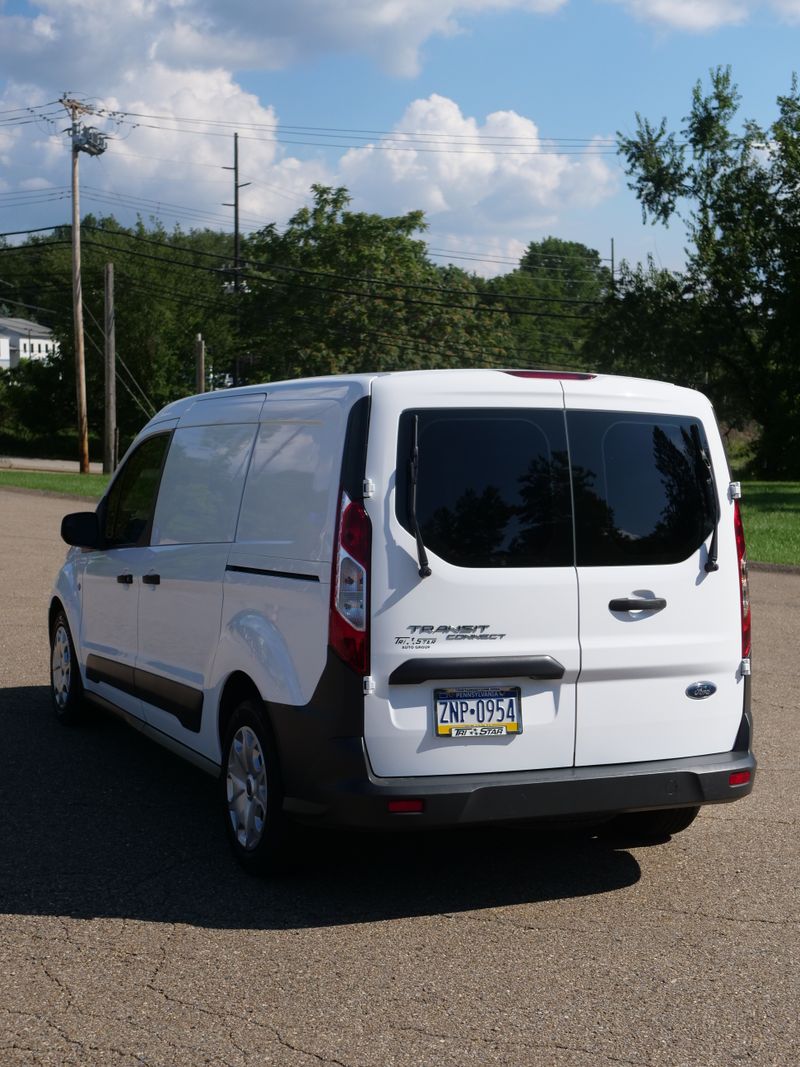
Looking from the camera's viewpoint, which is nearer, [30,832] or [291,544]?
[291,544]

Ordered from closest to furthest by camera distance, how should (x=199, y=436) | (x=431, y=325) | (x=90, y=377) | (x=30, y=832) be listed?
(x=30, y=832) → (x=199, y=436) → (x=431, y=325) → (x=90, y=377)

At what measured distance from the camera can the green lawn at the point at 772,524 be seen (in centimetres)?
2094

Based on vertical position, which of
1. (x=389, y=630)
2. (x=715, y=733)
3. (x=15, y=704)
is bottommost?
(x=15, y=704)

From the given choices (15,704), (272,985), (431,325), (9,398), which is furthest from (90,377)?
(272,985)

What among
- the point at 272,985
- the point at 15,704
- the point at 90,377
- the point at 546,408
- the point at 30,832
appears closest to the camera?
the point at 272,985

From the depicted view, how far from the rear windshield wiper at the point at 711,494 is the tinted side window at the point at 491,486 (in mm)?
616

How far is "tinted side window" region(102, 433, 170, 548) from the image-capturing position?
6.90 m

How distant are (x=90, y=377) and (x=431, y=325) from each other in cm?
2150

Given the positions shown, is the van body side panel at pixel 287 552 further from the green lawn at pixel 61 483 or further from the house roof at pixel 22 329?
the house roof at pixel 22 329

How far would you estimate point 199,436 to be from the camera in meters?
6.42

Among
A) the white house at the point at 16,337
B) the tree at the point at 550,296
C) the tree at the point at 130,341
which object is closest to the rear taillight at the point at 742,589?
the tree at the point at 130,341

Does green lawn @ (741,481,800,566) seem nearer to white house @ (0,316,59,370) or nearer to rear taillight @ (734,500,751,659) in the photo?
rear taillight @ (734,500,751,659)

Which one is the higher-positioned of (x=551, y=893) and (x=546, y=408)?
(x=546, y=408)

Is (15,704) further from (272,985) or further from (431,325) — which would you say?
(431,325)
